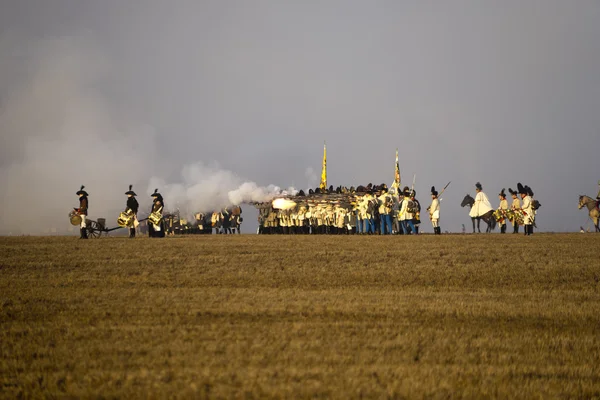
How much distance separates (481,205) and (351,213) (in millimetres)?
9489

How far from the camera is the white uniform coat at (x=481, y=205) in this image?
36.5 meters

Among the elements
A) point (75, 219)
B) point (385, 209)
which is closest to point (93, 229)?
point (75, 219)

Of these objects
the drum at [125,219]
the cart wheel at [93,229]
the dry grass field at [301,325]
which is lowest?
the dry grass field at [301,325]

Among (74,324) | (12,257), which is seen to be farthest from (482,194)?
(74,324)

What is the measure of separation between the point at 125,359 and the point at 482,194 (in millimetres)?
29541

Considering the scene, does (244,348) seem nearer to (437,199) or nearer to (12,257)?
(12,257)

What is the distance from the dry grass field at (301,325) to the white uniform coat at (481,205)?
16.3 m

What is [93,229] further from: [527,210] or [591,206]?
[591,206]

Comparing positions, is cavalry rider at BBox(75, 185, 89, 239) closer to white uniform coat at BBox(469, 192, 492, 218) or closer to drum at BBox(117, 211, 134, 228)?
drum at BBox(117, 211, 134, 228)

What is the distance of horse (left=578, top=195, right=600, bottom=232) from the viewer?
1458 inches

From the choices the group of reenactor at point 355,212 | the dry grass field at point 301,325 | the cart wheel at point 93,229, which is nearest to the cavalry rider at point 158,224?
the group of reenactor at point 355,212

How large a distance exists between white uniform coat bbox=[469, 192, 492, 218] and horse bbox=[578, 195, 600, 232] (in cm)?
499

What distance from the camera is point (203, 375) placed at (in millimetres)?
8312

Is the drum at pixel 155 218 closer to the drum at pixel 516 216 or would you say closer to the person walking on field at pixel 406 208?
the person walking on field at pixel 406 208
